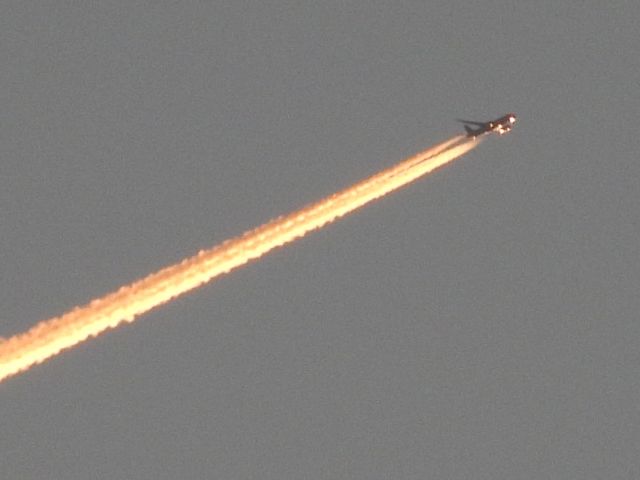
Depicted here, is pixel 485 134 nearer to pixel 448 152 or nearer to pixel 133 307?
pixel 448 152

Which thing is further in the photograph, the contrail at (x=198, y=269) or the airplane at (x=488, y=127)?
the airplane at (x=488, y=127)

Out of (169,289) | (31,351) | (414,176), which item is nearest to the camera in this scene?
(31,351)

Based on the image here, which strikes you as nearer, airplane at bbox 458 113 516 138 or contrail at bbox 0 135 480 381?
contrail at bbox 0 135 480 381

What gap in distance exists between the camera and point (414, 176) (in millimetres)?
149375

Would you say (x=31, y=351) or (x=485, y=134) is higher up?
(x=485, y=134)

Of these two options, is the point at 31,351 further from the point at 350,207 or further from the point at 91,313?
the point at 350,207

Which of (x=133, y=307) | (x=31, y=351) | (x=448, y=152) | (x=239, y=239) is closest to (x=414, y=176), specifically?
(x=448, y=152)

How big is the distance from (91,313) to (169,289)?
6.97 meters

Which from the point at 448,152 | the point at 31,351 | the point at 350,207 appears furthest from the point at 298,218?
the point at 31,351

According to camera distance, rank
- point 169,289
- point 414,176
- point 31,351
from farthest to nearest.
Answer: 1. point 414,176
2. point 169,289
3. point 31,351

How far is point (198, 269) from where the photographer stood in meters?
140

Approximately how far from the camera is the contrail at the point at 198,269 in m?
130

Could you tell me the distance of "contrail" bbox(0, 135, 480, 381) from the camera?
428 feet

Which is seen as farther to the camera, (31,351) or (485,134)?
(485,134)
